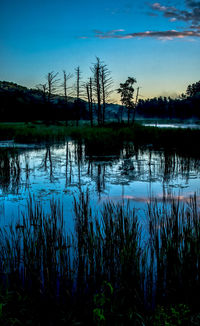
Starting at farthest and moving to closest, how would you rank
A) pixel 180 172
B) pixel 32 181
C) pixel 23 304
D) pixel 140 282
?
pixel 180 172 < pixel 32 181 < pixel 140 282 < pixel 23 304

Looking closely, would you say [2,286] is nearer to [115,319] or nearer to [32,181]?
[115,319]

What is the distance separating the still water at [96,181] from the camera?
744 cm

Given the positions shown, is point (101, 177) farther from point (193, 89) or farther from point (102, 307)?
point (193, 89)

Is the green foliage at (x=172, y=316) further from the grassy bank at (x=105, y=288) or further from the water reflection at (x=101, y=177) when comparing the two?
the water reflection at (x=101, y=177)

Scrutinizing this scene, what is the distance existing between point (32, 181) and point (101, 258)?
245 inches

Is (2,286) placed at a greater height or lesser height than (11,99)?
lesser

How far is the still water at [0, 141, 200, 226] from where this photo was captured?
293 inches

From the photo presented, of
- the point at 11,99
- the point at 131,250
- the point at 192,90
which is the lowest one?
the point at 131,250

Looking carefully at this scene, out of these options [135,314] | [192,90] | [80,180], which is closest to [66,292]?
[135,314]

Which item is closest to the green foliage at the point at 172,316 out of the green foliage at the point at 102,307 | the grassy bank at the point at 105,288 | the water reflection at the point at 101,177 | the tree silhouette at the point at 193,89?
the grassy bank at the point at 105,288

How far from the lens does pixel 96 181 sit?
977cm

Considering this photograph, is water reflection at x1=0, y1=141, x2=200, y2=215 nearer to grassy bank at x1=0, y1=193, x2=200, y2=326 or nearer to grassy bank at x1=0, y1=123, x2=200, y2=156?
grassy bank at x1=0, y1=193, x2=200, y2=326

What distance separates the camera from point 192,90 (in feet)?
456

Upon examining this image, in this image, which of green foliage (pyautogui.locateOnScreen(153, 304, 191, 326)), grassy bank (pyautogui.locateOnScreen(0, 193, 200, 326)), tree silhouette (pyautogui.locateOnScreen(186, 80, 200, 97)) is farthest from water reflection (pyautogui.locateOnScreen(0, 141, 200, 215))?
tree silhouette (pyautogui.locateOnScreen(186, 80, 200, 97))
